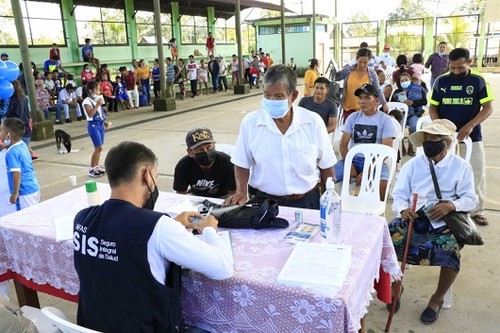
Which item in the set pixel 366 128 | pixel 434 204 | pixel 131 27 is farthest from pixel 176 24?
pixel 434 204

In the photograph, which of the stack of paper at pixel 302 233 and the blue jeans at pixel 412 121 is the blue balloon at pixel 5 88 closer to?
the stack of paper at pixel 302 233

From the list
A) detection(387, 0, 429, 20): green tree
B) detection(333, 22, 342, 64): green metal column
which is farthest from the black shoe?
detection(387, 0, 429, 20): green tree

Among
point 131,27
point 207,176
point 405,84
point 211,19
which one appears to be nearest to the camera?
point 207,176

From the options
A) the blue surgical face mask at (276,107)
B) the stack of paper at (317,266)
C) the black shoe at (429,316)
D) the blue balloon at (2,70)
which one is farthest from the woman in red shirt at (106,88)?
the stack of paper at (317,266)

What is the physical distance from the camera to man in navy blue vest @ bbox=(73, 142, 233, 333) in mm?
1559

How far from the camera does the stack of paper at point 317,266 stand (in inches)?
65.8

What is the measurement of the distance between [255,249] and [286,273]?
12.3 inches

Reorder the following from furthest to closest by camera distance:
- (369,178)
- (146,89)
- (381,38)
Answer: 1. (381,38)
2. (146,89)
3. (369,178)

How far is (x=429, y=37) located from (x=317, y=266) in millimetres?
24363

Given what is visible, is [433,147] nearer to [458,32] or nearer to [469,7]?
[458,32]

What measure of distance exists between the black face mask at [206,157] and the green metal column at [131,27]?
13.6m

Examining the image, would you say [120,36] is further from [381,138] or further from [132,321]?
[132,321]

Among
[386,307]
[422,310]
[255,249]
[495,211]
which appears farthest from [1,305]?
[495,211]

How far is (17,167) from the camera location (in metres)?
3.49
